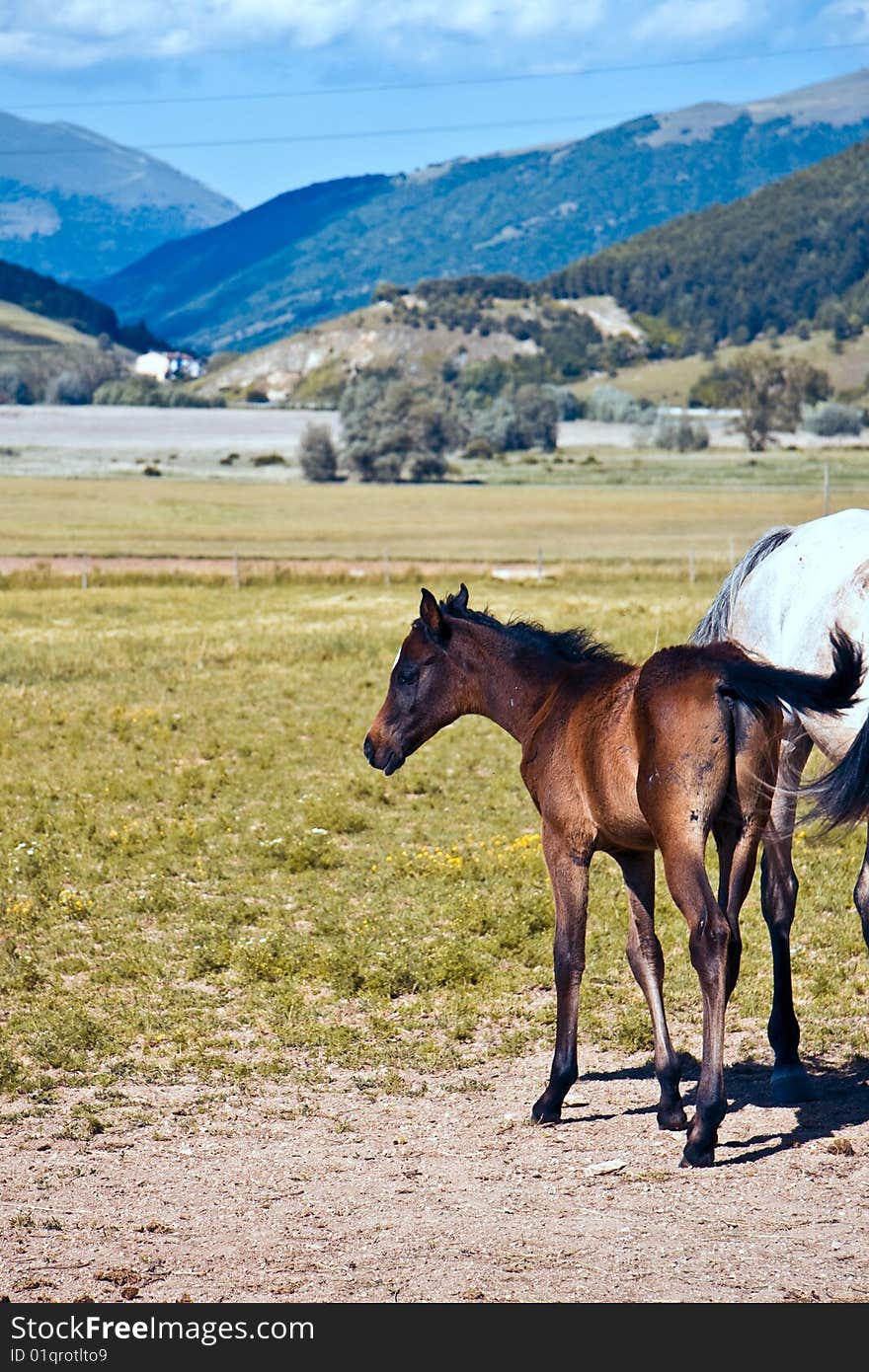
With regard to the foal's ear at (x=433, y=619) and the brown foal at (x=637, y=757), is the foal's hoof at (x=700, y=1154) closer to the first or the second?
the brown foal at (x=637, y=757)

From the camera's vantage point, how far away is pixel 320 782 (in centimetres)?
1533

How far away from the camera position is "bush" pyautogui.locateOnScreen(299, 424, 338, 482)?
91.5m

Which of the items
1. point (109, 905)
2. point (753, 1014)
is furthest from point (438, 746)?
point (753, 1014)

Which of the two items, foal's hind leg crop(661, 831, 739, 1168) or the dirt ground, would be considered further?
foal's hind leg crop(661, 831, 739, 1168)

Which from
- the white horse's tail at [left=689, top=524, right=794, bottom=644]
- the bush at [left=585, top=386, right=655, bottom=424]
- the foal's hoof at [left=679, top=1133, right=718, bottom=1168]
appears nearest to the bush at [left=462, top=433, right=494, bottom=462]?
the bush at [left=585, top=386, right=655, bottom=424]

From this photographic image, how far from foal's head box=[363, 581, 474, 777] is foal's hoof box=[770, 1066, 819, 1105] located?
2.48 m

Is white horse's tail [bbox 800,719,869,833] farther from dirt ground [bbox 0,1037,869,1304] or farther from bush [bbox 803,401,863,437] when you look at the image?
bush [bbox 803,401,863,437]

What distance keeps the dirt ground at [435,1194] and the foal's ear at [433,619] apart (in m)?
2.40

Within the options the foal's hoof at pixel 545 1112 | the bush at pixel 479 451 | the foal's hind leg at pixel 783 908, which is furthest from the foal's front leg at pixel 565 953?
the bush at pixel 479 451

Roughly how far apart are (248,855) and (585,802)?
5.87 m

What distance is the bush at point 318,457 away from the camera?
91500mm

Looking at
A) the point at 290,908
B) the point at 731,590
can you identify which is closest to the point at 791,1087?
the point at 731,590

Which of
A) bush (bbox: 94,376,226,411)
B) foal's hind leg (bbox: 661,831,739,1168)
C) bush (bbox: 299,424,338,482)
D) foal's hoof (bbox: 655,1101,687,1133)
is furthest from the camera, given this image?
bush (bbox: 94,376,226,411)

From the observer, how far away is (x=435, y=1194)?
6445 millimetres
